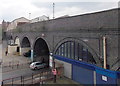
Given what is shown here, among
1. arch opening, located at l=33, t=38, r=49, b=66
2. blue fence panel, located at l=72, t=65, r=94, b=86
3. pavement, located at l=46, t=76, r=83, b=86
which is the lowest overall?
pavement, located at l=46, t=76, r=83, b=86

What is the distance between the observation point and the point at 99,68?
13172 millimetres

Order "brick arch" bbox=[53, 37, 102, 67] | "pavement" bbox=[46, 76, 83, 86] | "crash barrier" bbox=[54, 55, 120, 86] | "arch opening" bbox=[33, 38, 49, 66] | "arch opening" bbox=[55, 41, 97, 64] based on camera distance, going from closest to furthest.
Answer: "crash barrier" bbox=[54, 55, 120, 86] → "brick arch" bbox=[53, 37, 102, 67] → "arch opening" bbox=[55, 41, 97, 64] → "pavement" bbox=[46, 76, 83, 86] → "arch opening" bbox=[33, 38, 49, 66]

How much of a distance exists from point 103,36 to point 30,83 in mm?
10143

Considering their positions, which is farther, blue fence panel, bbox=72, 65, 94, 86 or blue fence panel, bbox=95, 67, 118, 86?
blue fence panel, bbox=72, 65, 94, 86

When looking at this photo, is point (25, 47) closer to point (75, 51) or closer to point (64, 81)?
point (64, 81)

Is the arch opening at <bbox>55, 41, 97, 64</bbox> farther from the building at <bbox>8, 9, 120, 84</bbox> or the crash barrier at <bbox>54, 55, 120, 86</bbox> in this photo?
the crash barrier at <bbox>54, 55, 120, 86</bbox>

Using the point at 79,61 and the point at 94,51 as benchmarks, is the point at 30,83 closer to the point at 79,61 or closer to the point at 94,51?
the point at 79,61

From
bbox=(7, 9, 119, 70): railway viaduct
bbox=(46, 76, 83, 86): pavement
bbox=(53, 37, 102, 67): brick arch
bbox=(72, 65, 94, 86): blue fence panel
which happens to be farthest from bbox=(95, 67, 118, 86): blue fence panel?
bbox=(46, 76, 83, 86): pavement

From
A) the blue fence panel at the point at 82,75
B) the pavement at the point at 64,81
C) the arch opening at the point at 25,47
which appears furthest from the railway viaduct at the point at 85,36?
the arch opening at the point at 25,47

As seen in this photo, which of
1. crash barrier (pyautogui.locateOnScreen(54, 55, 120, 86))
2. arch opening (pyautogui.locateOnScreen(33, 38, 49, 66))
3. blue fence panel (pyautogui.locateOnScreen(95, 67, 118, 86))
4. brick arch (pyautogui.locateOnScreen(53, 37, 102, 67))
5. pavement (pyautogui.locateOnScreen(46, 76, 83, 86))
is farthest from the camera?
arch opening (pyautogui.locateOnScreen(33, 38, 49, 66))

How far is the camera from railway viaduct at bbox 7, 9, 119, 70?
39.5 feet

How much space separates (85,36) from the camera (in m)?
14.8

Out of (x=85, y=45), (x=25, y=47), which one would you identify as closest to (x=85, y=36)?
(x=85, y=45)

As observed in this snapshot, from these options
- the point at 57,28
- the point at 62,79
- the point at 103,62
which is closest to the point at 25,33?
the point at 57,28
